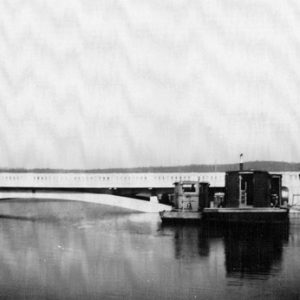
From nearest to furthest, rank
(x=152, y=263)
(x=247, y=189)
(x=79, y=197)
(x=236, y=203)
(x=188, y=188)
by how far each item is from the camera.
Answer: (x=152, y=263) → (x=236, y=203) → (x=247, y=189) → (x=188, y=188) → (x=79, y=197)

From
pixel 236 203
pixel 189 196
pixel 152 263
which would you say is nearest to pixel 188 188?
pixel 189 196

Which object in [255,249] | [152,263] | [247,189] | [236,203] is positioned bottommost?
[152,263]

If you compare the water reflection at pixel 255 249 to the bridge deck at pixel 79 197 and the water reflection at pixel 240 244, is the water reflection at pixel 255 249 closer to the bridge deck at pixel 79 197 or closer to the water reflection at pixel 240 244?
the water reflection at pixel 240 244

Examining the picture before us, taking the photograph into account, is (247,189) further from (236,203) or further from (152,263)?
(152,263)

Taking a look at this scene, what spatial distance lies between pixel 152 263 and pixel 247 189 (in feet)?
42.8

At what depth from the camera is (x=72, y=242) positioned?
22.9m

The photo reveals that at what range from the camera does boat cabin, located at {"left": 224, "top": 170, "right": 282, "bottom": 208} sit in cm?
2905

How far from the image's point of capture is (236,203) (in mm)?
29156

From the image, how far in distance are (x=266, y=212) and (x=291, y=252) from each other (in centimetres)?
841

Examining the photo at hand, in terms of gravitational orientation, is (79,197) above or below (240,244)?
above

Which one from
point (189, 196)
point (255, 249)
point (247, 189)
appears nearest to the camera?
point (255, 249)

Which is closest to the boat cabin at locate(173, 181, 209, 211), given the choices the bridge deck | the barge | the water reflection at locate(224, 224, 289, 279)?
the barge

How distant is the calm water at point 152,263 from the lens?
12.5 meters

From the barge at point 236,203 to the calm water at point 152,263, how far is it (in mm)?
874
